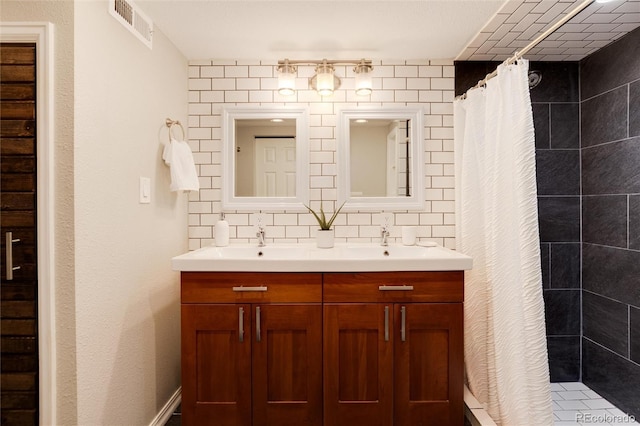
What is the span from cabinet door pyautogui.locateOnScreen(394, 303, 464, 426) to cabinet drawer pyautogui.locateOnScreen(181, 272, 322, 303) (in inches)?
18.0

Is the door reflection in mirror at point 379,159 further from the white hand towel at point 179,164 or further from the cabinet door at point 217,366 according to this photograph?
the cabinet door at point 217,366

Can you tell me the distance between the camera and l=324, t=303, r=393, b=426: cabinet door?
1777 mm

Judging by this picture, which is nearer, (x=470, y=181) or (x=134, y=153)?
(x=134, y=153)

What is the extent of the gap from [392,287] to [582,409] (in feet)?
4.84

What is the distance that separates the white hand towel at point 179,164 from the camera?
2.01 metres

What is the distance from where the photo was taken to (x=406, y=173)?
93.7 inches

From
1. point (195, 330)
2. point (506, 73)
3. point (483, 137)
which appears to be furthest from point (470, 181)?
point (195, 330)

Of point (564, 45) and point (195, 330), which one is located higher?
point (564, 45)

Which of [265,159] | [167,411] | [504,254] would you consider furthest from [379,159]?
[167,411]

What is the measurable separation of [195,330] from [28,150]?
3.40 ft

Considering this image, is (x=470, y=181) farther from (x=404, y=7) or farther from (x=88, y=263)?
(x=88, y=263)

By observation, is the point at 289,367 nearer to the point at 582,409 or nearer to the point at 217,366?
the point at 217,366

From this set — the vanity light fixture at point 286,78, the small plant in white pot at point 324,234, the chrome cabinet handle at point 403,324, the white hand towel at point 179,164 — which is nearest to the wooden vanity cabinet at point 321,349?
the chrome cabinet handle at point 403,324

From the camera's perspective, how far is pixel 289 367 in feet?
5.85
